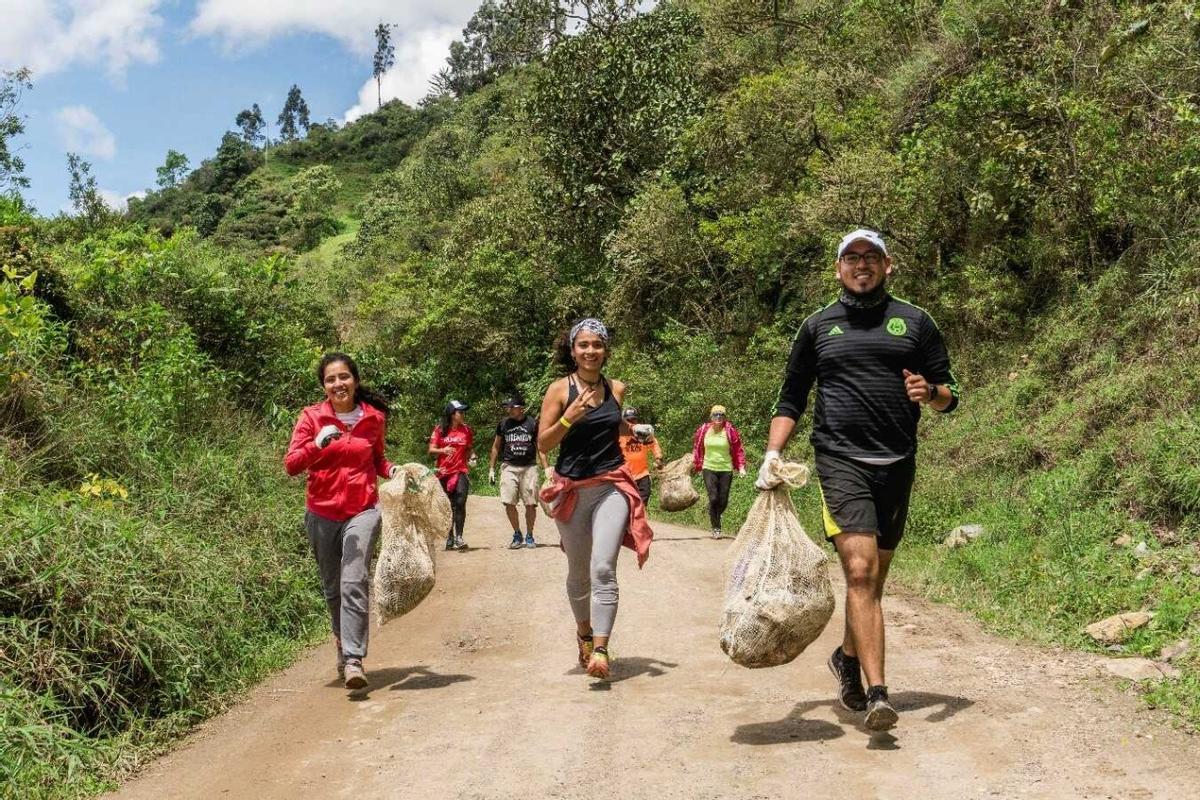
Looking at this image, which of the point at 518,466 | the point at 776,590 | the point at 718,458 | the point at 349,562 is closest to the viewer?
the point at 776,590

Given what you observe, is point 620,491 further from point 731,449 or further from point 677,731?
point 731,449

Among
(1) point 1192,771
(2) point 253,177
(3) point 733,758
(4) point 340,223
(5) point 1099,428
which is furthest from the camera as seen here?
(2) point 253,177

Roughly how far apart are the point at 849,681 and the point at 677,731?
885 millimetres

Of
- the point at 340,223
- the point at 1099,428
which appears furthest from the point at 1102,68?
the point at 340,223

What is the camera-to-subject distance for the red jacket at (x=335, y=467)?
253 inches

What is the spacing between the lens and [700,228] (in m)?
23.1

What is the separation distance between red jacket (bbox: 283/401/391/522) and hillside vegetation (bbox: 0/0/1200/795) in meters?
1.24

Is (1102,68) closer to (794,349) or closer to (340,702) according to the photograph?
(794,349)

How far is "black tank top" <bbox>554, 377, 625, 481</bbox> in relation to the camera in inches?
247

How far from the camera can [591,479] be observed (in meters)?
6.26

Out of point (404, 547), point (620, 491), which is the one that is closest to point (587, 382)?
point (620, 491)

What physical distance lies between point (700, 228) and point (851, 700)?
18.8 metres

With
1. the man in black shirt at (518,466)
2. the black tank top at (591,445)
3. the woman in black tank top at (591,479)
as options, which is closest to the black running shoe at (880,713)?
the woman in black tank top at (591,479)

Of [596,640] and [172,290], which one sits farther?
[172,290]
